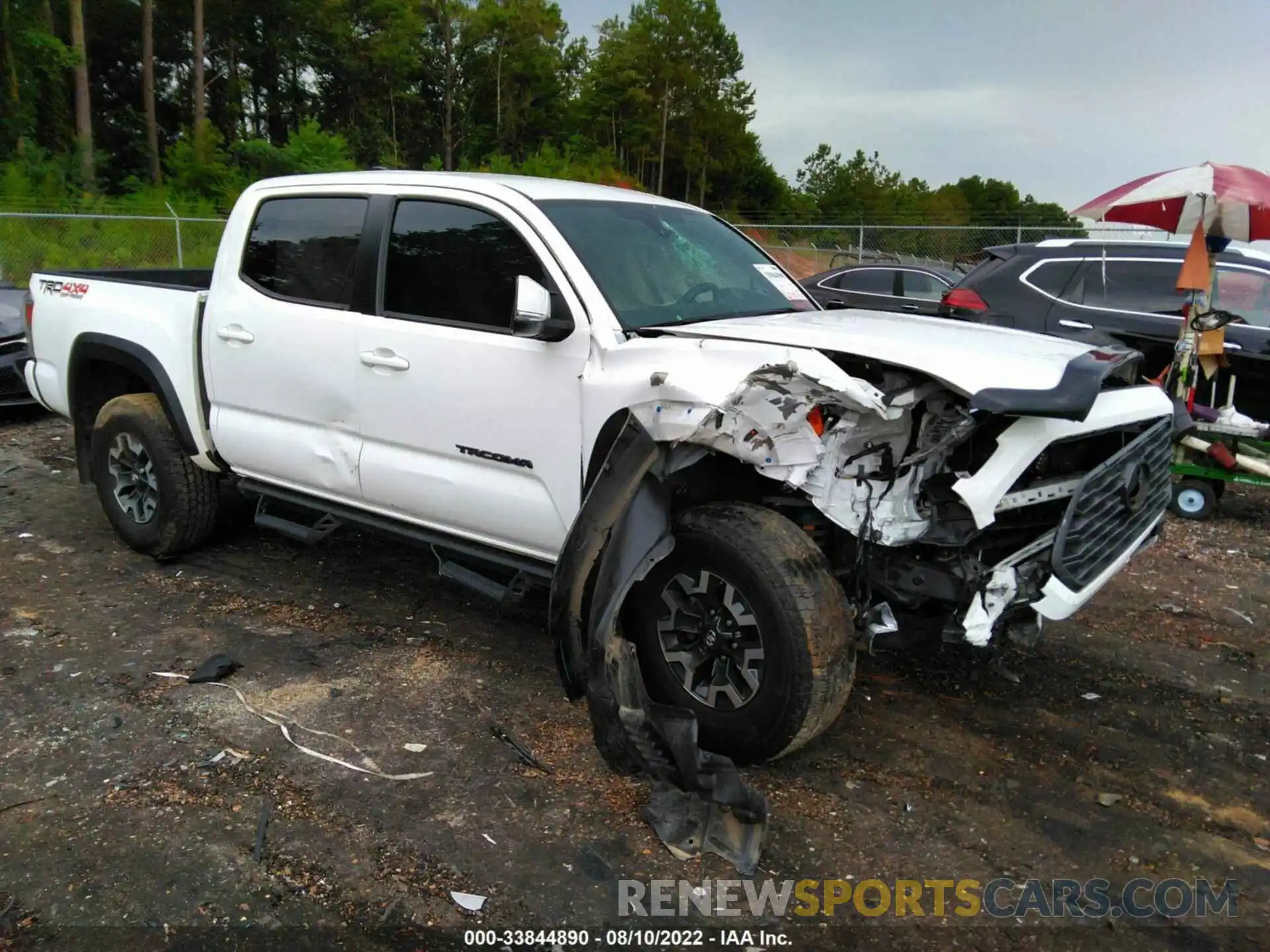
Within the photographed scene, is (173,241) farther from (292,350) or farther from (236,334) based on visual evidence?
(292,350)

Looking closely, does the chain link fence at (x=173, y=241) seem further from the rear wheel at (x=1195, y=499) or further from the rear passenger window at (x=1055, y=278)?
the rear wheel at (x=1195, y=499)

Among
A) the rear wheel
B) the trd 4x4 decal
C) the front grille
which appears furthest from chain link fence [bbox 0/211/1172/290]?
the front grille

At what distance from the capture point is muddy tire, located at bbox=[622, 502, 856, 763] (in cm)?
302

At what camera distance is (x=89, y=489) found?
273 inches

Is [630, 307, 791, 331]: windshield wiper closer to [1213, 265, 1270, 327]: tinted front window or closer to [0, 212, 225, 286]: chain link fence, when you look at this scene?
[1213, 265, 1270, 327]: tinted front window

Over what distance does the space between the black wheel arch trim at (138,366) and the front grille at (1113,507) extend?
4183 millimetres

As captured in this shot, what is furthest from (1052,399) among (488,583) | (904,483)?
(488,583)

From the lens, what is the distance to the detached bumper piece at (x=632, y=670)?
9.78ft

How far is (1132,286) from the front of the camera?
7551 millimetres

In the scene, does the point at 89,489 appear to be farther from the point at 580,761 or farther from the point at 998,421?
the point at 998,421

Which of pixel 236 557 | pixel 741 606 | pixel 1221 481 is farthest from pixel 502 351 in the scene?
pixel 1221 481

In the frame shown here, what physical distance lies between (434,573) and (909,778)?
2.90 meters

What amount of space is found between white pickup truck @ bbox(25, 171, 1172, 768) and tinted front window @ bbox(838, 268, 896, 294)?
7.27 metres

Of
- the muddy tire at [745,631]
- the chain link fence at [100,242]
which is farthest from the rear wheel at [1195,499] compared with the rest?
the chain link fence at [100,242]
